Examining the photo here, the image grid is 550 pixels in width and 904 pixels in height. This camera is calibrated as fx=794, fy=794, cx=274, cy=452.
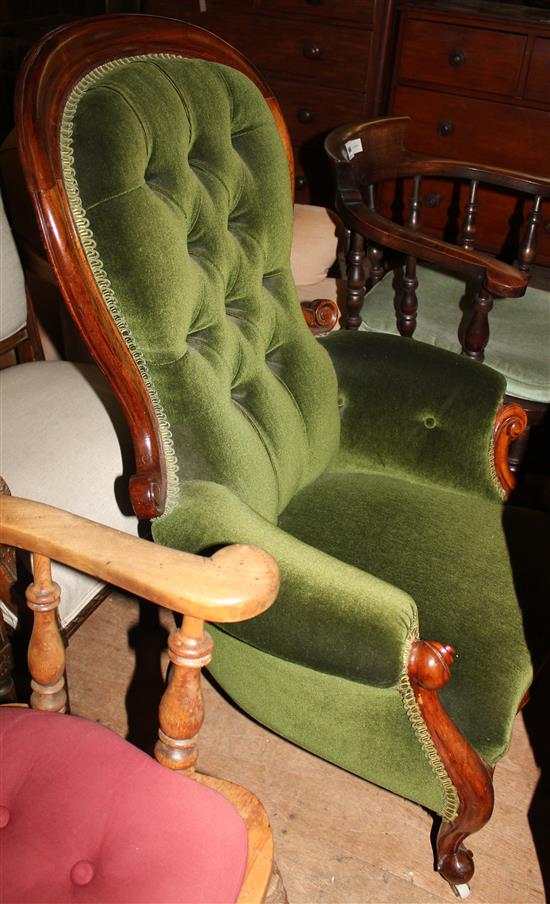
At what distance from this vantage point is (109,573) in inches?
31.8

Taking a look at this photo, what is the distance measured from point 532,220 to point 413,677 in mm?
1434

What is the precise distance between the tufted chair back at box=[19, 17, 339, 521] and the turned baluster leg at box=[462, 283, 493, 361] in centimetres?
41

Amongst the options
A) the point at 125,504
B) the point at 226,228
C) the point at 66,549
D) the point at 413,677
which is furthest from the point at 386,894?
the point at 226,228

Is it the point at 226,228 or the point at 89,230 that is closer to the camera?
the point at 89,230

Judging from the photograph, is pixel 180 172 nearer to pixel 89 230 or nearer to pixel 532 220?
pixel 89 230

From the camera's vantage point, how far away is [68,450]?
4.73 ft

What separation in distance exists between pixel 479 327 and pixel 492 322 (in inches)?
12.1

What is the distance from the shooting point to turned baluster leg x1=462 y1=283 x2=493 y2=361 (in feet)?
5.44

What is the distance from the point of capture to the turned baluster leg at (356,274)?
1870 mm

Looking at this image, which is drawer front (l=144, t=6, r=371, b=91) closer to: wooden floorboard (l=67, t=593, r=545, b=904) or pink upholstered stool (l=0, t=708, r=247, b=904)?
wooden floorboard (l=67, t=593, r=545, b=904)

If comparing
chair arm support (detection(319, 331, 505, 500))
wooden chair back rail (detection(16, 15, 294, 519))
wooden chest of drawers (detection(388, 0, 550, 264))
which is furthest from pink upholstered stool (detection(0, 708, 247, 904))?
wooden chest of drawers (detection(388, 0, 550, 264))

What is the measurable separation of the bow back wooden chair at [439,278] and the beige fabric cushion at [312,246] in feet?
0.47

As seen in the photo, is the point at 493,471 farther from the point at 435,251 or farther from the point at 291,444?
the point at 435,251

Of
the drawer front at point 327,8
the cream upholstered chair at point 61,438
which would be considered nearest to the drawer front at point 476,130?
the drawer front at point 327,8
